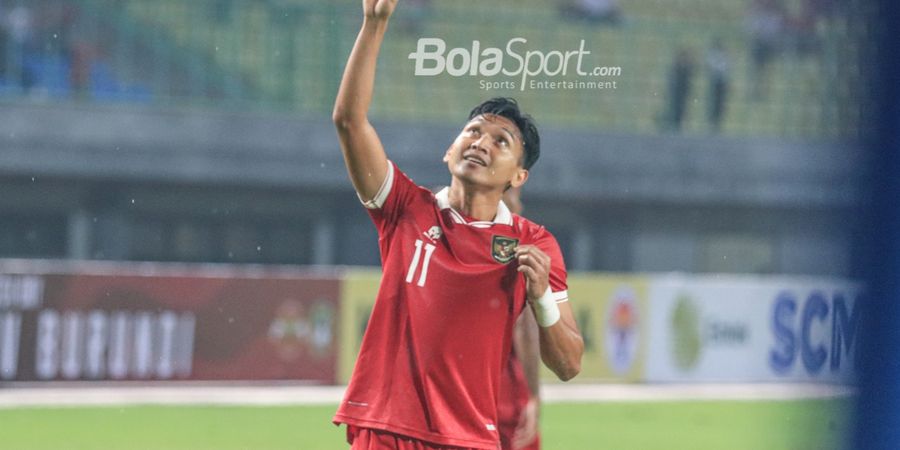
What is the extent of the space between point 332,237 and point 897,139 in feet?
48.9

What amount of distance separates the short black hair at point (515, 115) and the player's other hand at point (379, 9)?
43cm

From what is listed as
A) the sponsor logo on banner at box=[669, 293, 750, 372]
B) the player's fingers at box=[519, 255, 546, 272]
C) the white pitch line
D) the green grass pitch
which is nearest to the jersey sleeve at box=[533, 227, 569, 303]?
the player's fingers at box=[519, 255, 546, 272]

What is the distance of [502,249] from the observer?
2.86 metres

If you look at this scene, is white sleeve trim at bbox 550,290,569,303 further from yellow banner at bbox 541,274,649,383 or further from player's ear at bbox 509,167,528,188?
yellow banner at bbox 541,274,649,383

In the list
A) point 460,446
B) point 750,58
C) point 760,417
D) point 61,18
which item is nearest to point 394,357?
point 460,446

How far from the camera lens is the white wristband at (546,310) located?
2.79 meters

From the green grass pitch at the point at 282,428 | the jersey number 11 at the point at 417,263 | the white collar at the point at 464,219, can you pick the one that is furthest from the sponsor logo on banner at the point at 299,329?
the jersey number 11 at the point at 417,263

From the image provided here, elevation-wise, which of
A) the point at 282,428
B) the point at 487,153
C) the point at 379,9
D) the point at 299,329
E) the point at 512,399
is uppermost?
the point at 379,9

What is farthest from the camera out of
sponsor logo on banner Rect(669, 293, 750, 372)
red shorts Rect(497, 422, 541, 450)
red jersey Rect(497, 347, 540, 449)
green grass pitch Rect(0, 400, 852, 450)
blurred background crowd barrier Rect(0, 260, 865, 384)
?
sponsor logo on banner Rect(669, 293, 750, 372)

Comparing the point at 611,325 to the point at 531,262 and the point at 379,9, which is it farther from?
the point at 379,9

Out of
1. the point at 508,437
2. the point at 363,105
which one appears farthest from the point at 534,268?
the point at 508,437

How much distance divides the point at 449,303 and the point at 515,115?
16.5 inches

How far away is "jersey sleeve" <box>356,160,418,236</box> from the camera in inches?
112

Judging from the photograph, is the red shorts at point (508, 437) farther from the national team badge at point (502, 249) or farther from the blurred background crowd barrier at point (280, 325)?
the blurred background crowd barrier at point (280, 325)
